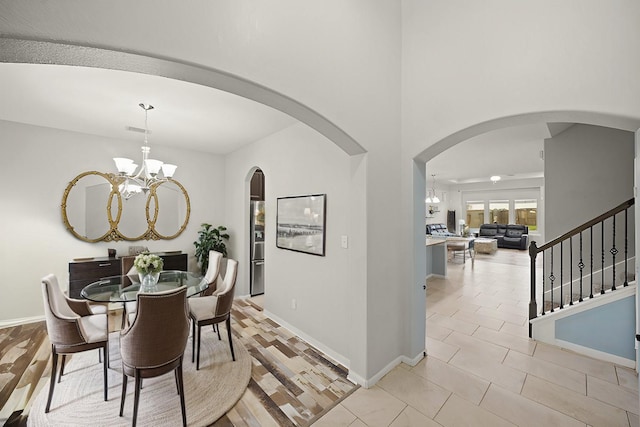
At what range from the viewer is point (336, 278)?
9.60 feet

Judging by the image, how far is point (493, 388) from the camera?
2229mm

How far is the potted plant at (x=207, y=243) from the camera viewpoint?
190 inches

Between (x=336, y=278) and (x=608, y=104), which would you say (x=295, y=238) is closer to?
(x=336, y=278)

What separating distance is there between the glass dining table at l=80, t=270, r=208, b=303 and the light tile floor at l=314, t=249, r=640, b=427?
6.59 feet

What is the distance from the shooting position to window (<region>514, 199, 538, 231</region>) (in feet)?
34.7

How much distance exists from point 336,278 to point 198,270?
347 cm

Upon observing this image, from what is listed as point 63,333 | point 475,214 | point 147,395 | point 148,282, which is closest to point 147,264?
point 148,282

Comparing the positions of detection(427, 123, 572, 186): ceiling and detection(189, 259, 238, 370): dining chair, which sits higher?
detection(427, 123, 572, 186): ceiling

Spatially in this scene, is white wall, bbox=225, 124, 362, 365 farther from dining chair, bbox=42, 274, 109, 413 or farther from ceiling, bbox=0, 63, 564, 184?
dining chair, bbox=42, 274, 109, 413

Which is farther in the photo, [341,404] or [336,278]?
[336,278]

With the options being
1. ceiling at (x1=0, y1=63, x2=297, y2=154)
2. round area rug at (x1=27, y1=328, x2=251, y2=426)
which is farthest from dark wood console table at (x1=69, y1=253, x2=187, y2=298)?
ceiling at (x1=0, y1=63, x2=297, y2=154)

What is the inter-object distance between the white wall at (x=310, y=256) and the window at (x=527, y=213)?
1139 centimetres

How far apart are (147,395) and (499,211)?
13356mm

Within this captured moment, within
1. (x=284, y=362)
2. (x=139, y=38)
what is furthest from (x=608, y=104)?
(x=284, y=362)
